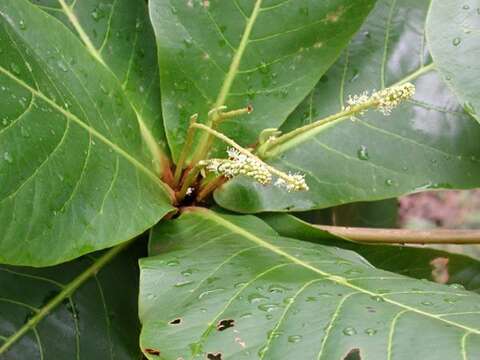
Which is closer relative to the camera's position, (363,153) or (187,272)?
(187,272)

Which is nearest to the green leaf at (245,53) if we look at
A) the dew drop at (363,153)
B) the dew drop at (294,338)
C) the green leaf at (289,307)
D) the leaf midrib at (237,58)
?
the leaf midrib at (237,58)

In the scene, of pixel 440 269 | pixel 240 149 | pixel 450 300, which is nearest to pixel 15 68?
pixel 240 149

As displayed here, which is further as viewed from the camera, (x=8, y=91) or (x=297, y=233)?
(x=297, y=233)

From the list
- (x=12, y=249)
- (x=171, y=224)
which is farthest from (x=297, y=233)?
(x=12, y=249)

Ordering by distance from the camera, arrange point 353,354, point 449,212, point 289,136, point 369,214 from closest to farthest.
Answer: point 353,354, point 289,136, point 369,214, point 449,212

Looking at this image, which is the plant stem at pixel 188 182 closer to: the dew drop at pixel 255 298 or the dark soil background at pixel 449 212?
the dew drop at pixel 255 298

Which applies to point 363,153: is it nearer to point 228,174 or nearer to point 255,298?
point 228,174

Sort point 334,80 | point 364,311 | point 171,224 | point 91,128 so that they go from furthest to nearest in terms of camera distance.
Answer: point 334,80 < point 171,224 < point 91,128 < point 364,311

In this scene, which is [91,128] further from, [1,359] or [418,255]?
[418,255]
